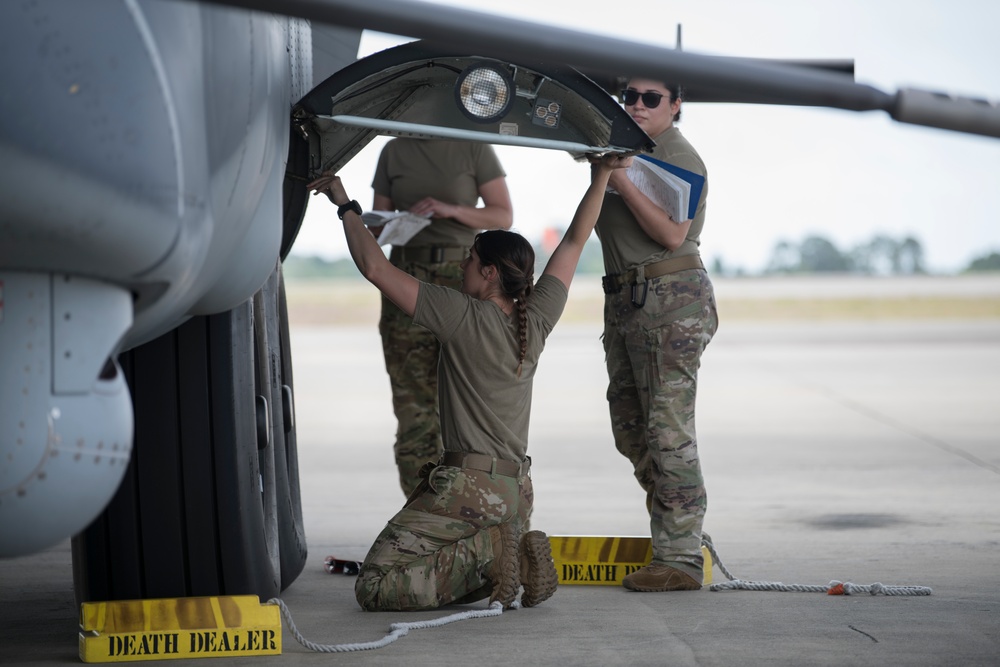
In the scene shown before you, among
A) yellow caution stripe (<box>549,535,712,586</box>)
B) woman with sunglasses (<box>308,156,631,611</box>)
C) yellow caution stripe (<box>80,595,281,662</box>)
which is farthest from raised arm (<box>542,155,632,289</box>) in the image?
yellow caution stripe (<box>80,595,281,662</box>)

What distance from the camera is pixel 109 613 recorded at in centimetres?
328

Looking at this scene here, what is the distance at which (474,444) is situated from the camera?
3896mm

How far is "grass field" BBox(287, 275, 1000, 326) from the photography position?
37.5 metres

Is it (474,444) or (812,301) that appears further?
(812,301)

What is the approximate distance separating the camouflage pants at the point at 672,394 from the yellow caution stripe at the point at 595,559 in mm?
149

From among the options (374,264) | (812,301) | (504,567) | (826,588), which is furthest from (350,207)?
(812,301)

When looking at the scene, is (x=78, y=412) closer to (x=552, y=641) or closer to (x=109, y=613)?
(x=109, y=613)

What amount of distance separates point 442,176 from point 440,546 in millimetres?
1752

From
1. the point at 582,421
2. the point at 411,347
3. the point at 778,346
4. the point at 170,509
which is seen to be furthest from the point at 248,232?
the point at 778,346

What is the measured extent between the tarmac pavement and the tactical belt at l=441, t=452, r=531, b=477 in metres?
0.43

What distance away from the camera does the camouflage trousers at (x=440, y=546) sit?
3814 mm

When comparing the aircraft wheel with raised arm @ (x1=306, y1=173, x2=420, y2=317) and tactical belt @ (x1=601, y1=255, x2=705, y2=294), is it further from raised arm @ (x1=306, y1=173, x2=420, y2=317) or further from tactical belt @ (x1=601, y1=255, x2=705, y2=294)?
tactical belt @ (x1=601, y1=255, x2=705, y2=294)

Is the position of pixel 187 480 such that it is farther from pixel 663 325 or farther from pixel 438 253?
pixel 438 253

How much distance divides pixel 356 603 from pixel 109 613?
3.08 feet
